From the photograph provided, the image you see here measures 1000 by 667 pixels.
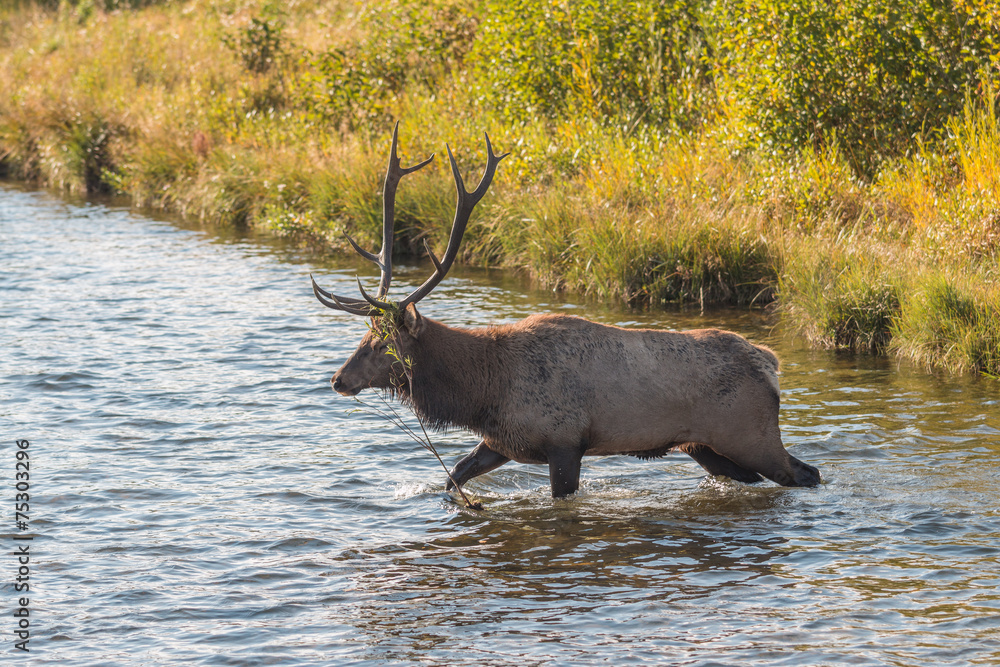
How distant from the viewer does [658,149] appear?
15398 millimetres

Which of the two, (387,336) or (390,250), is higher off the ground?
(390,250)

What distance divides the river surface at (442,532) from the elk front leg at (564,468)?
0.71ft

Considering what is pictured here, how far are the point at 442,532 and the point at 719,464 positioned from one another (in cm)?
206

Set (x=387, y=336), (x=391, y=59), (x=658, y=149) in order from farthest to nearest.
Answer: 1. (x=391, y=59)
2. (x=658, y=149)
3. (x=387, y=336)

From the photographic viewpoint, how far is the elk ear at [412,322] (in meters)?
7.41

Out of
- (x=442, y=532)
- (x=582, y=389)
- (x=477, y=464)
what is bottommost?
(x=442, y=532)

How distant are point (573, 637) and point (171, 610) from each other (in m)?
2.20

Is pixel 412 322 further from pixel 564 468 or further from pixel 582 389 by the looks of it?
pixel 564 468

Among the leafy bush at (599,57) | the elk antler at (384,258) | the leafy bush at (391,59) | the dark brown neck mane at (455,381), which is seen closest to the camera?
the elk antler at (384,258)

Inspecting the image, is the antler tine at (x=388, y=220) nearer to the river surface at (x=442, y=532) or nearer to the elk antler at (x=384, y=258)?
the elk antler at (x=384, y=258)

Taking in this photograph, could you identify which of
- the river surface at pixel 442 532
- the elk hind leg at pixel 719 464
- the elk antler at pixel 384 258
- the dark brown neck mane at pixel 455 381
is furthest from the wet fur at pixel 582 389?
the river surface at pixel 442 532

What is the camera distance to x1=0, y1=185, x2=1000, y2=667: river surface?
220 inches

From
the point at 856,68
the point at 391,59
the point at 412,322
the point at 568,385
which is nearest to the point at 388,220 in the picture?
the point at 412,322

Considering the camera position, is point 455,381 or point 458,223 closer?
point 455,381
